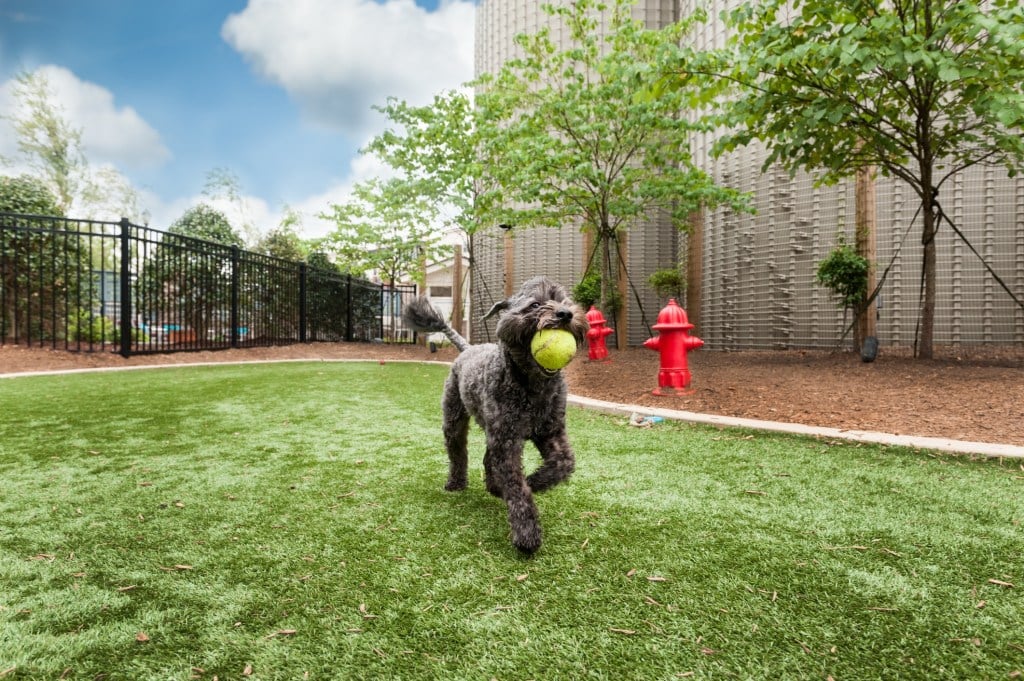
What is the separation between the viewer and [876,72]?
5262 millimetres

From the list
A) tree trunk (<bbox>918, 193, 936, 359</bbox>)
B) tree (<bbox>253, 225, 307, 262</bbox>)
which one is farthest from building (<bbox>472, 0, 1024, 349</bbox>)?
tree (<bbox>253, 225, 307, 262</bbox>)

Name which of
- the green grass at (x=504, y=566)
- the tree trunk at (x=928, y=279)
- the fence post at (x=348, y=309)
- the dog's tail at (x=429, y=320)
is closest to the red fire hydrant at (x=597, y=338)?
the tree trunk at (x=928, y=279)

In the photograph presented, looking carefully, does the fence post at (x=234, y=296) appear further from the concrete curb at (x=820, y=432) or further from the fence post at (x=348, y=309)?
the concrete curb at (x=820, y=432)

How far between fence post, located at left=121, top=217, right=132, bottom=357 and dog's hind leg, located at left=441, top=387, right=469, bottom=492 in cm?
918

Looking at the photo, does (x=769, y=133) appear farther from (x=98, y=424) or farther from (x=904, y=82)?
(x=98, y=424)

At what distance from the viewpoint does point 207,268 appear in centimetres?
1141

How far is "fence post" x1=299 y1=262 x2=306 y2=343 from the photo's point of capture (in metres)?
14.0

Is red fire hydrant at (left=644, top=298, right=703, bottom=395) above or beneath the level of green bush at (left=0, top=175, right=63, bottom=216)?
beneath

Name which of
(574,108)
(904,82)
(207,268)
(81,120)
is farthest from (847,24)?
(81,120)

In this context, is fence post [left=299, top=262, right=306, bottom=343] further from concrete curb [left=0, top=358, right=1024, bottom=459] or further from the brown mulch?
concrete curb [left=0, top=358, right=1024, bottom=459]

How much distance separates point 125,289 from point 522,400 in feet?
32.9

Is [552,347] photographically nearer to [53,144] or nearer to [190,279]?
[190,279]

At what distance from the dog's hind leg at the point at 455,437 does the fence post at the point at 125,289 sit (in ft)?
30.1

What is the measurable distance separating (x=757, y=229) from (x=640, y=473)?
813 centimetres
